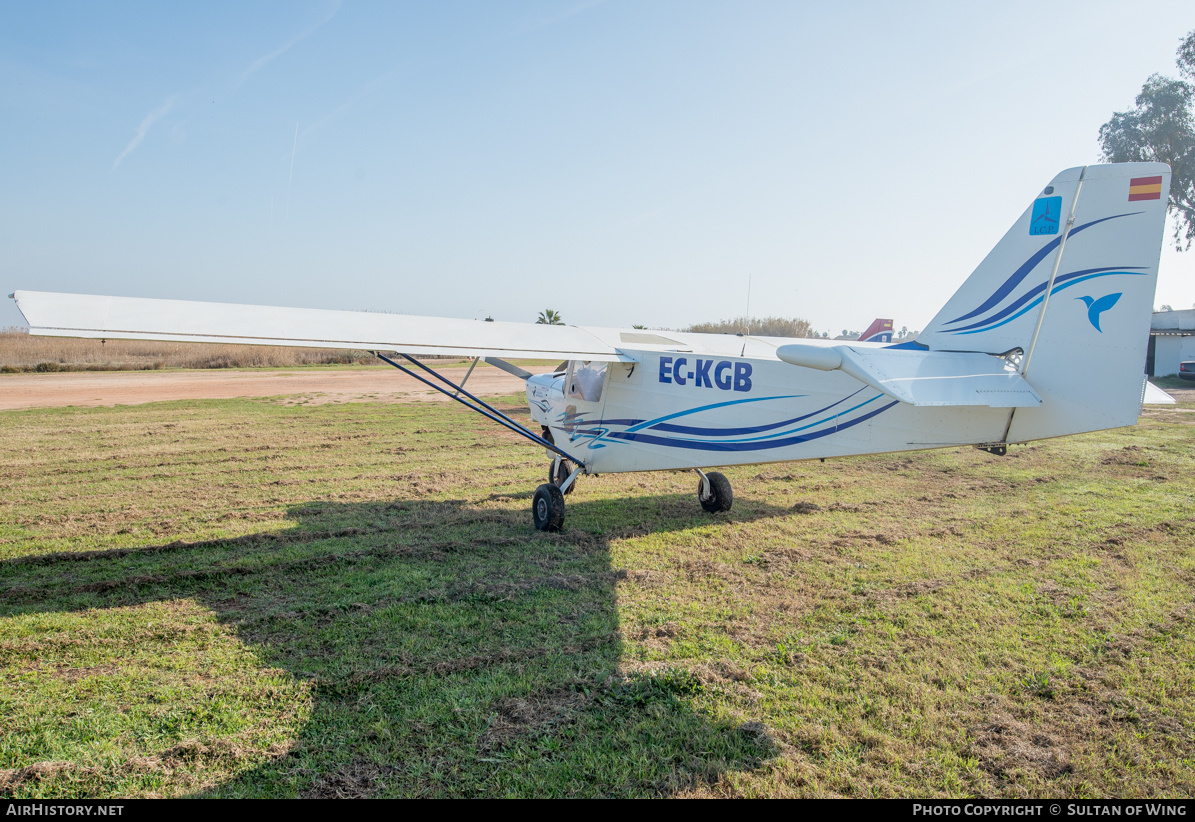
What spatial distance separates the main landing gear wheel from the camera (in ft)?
Result: 22.7

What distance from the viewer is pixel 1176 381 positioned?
99.4ft

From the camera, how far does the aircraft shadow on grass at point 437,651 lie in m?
2.89

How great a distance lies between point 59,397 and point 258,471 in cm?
1394

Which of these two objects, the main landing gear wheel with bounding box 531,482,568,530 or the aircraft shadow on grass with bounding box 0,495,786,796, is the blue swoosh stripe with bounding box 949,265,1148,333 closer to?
the aircraft shadow on grass with bounding box 0,495,786,796

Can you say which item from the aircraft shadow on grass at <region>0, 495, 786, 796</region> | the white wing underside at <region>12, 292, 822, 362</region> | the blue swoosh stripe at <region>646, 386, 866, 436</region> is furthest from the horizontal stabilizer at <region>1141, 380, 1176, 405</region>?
the aircraft shadow on grass at <region>0, 495, 786, 796</region>

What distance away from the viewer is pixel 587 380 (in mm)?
7840

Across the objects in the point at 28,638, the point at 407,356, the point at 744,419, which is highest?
the point at 407,356

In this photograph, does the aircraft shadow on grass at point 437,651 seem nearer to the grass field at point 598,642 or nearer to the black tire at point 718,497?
the grass field at point 598,642

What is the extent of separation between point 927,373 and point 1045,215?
1729mm

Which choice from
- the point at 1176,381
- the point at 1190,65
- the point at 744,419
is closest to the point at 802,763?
the point at 744,419

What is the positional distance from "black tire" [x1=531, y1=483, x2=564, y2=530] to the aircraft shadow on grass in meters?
0.19

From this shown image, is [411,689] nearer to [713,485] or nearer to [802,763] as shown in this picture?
[802,763]

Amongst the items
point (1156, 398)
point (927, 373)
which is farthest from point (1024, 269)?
point (1156, 398)

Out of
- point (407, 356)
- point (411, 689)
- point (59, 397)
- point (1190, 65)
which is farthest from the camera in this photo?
point (1190, 65)
